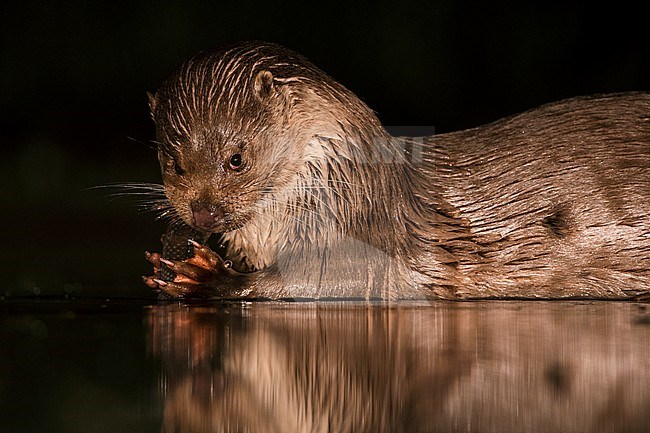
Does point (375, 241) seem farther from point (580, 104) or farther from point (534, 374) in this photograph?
point (534, 374)

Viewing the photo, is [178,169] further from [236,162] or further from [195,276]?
[195,276]

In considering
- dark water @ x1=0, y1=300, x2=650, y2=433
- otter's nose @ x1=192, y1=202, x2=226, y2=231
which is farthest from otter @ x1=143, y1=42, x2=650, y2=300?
dark water @ x1=0, y1=300, x2=650, y2=433

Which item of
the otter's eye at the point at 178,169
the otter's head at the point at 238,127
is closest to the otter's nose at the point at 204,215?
the otter's head at the point at 238,127

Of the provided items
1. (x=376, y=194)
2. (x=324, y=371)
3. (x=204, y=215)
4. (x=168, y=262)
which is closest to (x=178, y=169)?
(x=204, y=215)

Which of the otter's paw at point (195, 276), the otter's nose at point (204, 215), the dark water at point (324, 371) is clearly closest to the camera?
the dark water at point (324, 371)

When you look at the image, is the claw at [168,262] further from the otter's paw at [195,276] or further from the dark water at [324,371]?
the dark water at [324,371]

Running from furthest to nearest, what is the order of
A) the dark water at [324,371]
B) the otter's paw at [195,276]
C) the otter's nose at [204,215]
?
the otter's paw at [195,276] → the otter's nose at [204,215] → the dark water at [324,371]

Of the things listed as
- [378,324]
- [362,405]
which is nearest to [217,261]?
[378,324]

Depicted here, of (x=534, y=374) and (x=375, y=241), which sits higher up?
(x=375, y=241)

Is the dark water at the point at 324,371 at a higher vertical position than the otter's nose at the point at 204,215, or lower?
lower
